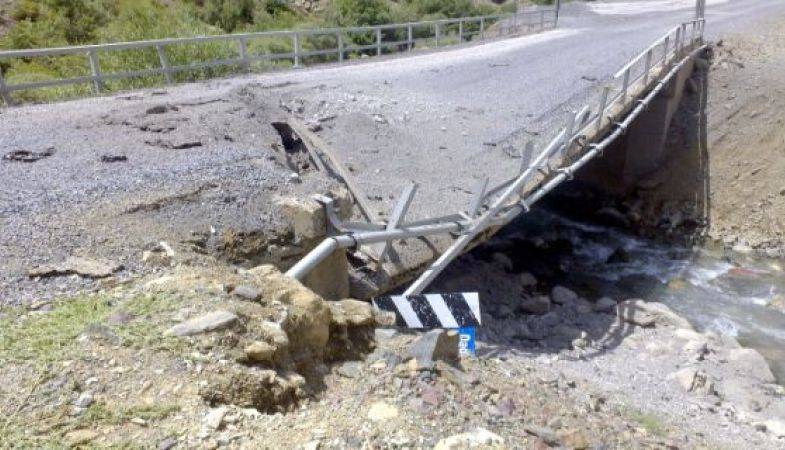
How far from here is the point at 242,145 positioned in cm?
887

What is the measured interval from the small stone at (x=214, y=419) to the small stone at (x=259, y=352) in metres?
0.52

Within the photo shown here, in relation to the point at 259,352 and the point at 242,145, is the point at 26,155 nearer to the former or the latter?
the point at 242,145

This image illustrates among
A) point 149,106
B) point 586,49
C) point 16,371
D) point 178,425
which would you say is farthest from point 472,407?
point 586,49

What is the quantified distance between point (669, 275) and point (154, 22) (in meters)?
21.0

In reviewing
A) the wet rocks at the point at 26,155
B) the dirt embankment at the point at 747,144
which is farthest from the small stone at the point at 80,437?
the dirt embankment at the point at 747,144

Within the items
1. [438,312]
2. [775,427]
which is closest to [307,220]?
[438,312]

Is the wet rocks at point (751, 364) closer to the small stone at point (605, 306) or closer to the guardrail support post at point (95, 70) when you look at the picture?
the small stone at point (605, 306)

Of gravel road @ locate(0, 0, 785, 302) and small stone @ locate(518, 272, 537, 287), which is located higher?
gravel road @ locate(0, 0, 785, 302)

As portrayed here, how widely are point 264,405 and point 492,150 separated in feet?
24.7

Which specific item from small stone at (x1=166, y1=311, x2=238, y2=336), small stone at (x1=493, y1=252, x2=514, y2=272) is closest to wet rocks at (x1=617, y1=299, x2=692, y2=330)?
small stone at (x1=493, y1=252, x2=514, y2=272)

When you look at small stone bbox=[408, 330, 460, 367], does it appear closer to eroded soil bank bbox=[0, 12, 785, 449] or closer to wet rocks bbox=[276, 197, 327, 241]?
eroded soil bank bbox=[0, 12, 785, 449]

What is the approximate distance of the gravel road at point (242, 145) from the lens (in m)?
6.19

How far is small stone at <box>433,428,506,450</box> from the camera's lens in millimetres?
3422

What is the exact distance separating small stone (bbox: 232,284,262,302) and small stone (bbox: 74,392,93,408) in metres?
1.31
